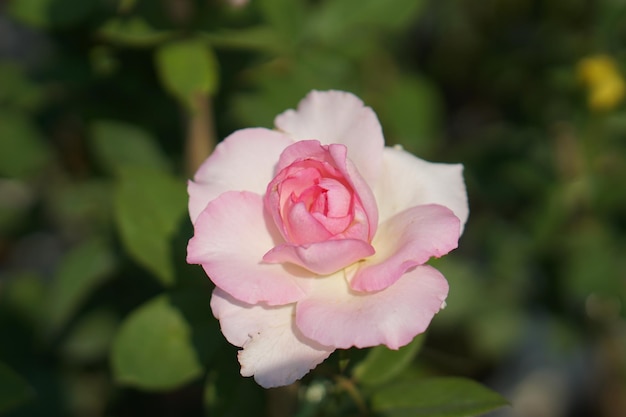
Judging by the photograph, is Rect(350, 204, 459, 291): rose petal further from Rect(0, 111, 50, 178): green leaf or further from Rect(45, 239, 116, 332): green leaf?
Rect(0, 111, 50, 178): green leaf

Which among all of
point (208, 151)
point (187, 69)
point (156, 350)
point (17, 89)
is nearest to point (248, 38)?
point (187, 69)

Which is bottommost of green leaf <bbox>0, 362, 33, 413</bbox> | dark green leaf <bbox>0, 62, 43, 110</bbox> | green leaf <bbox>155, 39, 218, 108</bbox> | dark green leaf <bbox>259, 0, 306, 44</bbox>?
green leaf <bbox>0, 362, 33, 413</bbox>

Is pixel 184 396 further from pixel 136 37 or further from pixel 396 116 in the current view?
pixel 136 37

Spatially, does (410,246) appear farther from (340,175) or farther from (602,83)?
(602,83)

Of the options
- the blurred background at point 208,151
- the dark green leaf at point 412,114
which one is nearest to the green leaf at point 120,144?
the blurred background at point 208,151

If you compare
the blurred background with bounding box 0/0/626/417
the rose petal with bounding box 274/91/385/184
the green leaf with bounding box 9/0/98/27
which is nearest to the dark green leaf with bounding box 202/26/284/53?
the blurred background with bounding box 0/0/626/417

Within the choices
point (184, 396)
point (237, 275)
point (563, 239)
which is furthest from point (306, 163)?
point (184, 396)
